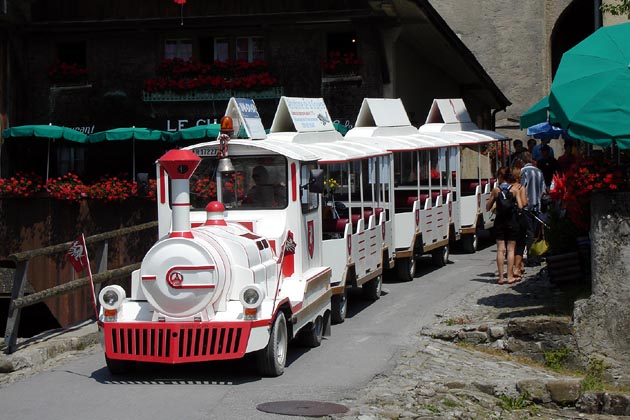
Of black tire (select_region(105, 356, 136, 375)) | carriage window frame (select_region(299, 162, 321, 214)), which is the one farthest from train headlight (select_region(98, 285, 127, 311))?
carriage window frame (select_region(299, 162, 321, 214))

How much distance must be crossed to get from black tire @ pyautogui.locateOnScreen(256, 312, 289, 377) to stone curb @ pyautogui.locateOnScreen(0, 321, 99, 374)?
2.60 meters

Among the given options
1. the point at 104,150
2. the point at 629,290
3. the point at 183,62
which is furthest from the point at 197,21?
the point at 629,290

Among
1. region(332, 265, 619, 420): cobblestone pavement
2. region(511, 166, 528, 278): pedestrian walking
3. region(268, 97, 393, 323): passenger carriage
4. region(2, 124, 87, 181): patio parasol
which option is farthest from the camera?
region(2, 124, 87, 181): patio parasol

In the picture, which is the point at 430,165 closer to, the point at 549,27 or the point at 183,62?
the point at 183,62

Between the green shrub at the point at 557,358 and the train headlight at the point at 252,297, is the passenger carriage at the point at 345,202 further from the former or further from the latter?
the train headlight at the point at 252,297

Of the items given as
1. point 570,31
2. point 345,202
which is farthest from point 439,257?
point 570,31

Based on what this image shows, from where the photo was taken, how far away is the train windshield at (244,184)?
41.0 ft

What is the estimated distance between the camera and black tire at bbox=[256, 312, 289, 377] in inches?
424

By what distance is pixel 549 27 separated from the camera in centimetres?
3778

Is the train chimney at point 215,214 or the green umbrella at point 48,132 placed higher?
the green umbrella at point 48,132

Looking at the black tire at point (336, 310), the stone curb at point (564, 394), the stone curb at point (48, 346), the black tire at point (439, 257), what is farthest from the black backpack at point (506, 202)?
the stone curb at point (48, 346)

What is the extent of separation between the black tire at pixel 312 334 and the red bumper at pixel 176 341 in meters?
1.98

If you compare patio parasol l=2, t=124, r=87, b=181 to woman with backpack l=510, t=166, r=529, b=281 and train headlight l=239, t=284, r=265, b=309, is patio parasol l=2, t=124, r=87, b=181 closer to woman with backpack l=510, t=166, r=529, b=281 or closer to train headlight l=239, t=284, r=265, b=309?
woman with backpack l=510, t=166, r=529, b=281

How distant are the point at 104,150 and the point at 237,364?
15.3 meters
